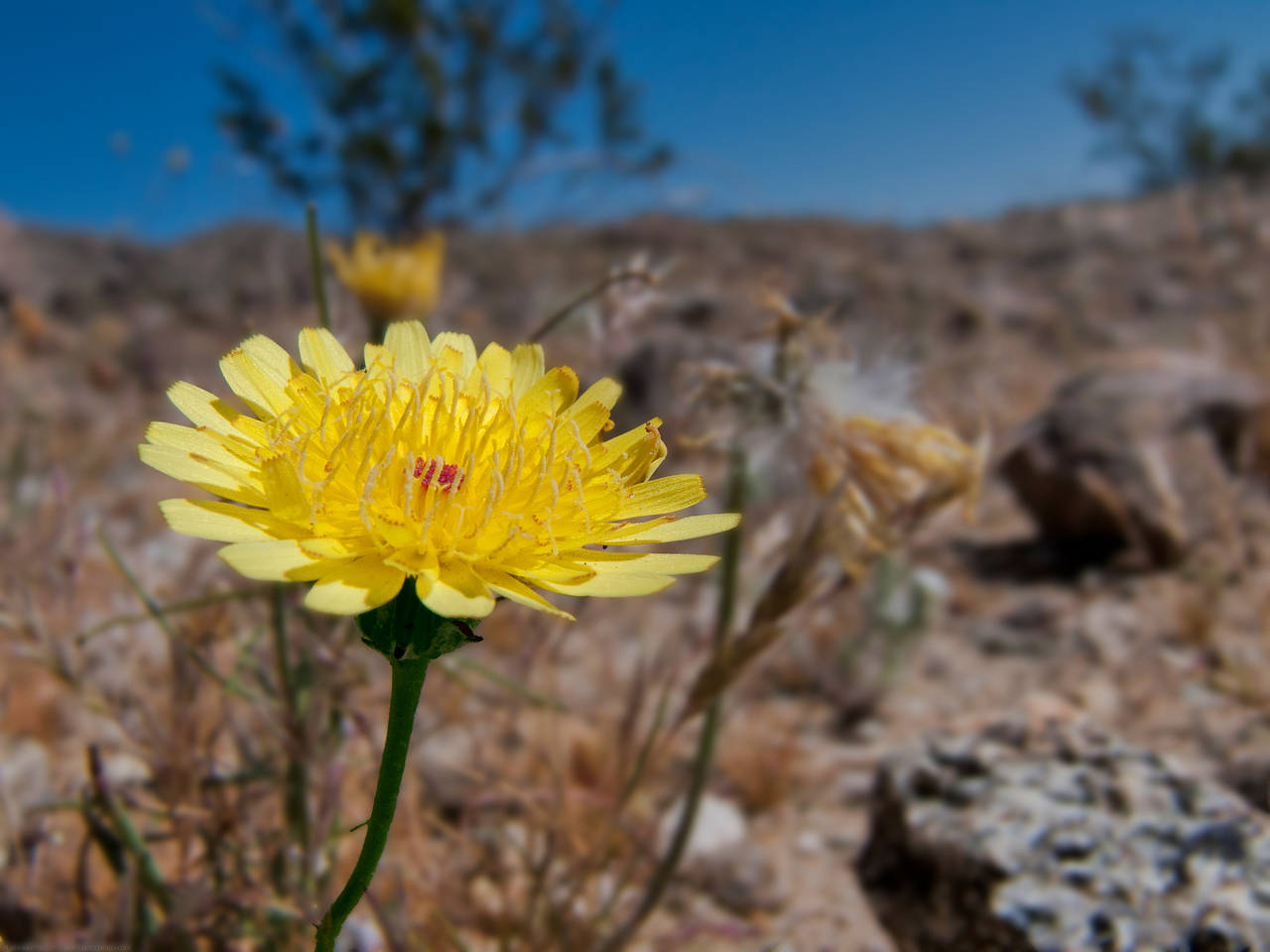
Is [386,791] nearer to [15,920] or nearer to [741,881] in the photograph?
[15,920]

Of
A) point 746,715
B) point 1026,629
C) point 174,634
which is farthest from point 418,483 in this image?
point 1026,629

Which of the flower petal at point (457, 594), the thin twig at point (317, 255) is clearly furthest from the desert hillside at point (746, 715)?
the flower petal at point (457, 594)

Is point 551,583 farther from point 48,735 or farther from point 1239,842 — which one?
point 48,735

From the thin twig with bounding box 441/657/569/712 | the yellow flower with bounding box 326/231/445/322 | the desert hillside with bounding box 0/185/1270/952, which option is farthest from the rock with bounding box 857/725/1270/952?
the yellow flower with bounding box 326/231/445/322

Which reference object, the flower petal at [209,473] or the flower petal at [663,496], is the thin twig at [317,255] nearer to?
the flower petal at [209,473]

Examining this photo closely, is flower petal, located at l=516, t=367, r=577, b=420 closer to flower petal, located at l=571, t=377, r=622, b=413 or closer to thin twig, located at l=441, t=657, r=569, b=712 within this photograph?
flower petal, located at l=571, t=377, r=622, b=413

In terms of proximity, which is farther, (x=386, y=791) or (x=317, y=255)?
(x=317, y=255)
